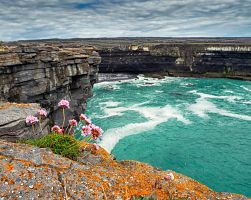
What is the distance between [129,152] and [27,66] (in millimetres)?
12228

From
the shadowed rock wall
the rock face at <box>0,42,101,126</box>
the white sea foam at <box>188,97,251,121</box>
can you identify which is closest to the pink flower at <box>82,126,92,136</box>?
the shadowed rock wall

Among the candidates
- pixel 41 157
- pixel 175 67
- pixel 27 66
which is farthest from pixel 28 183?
pixel 175 67

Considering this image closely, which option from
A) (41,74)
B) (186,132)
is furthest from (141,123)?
(41,74)

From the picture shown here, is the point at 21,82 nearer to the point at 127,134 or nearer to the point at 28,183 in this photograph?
the point at 127,134

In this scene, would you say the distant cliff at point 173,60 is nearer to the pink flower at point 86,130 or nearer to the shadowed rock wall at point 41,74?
the shadowed rock wall at point 41,74

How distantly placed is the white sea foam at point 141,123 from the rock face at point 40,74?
542 centimetres

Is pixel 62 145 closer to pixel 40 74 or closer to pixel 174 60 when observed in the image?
pixel 40 74

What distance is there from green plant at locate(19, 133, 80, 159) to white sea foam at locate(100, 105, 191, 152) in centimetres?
1816

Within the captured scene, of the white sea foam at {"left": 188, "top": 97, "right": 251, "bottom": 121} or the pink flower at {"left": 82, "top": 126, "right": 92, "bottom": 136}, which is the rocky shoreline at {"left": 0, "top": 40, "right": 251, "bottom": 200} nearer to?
the pink flower at {"left": 82, "top": 126, "right": 92, "bottom": 136}

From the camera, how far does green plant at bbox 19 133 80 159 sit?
604 cm

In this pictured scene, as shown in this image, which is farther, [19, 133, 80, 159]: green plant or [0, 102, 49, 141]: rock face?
[0, 102, 49, 141]: rock face

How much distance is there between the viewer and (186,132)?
28625 mm

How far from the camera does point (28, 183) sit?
455cm

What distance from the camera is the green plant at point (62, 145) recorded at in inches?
238
